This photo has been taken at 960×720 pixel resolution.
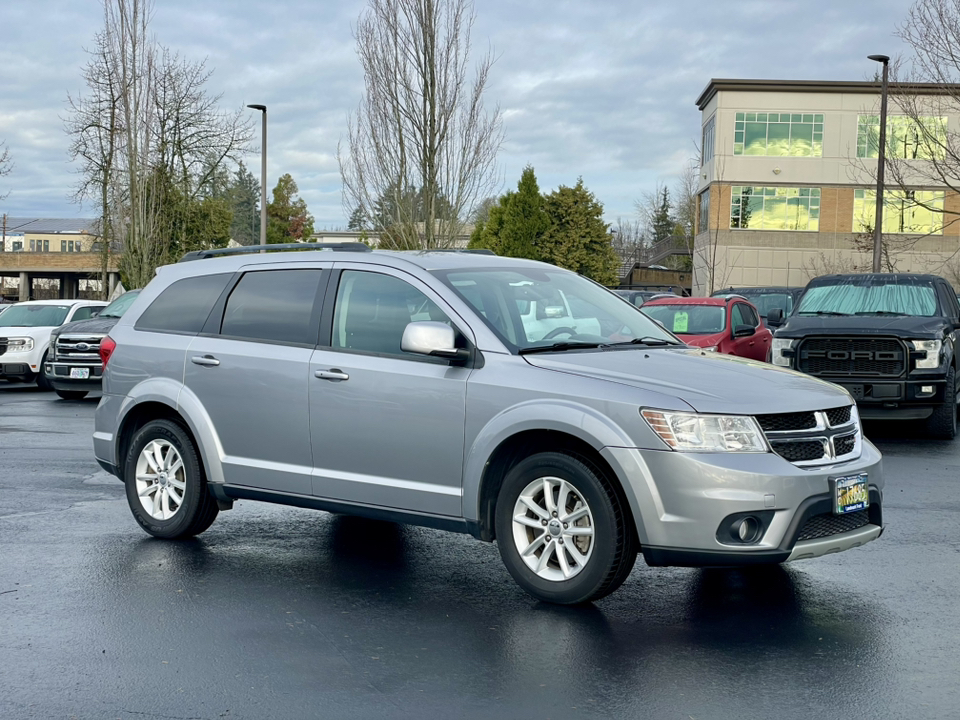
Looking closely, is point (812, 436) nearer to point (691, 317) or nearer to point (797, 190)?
point (691, 317)

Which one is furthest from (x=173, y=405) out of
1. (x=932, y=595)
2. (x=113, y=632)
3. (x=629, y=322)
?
(x=932, y=595)

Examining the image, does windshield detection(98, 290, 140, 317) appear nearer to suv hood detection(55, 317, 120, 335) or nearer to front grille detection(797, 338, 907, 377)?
suv hood detection(55, 317, 120, 335)

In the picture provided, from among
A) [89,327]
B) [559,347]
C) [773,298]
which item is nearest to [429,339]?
[559,347]

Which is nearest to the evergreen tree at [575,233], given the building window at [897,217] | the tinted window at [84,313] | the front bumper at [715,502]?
the building window at [897,217]

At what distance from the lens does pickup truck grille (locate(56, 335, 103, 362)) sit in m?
18.0

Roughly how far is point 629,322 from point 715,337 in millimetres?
10639

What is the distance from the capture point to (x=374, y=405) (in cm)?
632

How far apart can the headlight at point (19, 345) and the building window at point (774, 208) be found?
45488mm

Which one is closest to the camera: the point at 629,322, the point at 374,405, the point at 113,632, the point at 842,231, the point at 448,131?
the point at 113,632

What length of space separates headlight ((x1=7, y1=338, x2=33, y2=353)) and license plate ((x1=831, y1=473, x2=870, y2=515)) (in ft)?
57.3

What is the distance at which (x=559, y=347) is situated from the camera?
244 inches

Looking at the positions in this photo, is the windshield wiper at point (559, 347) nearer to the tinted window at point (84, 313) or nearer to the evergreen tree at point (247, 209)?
the tinted window at point (84, 313)

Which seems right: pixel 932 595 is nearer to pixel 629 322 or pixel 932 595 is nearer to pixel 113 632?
pixel 629 322

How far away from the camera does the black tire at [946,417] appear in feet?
42.5
